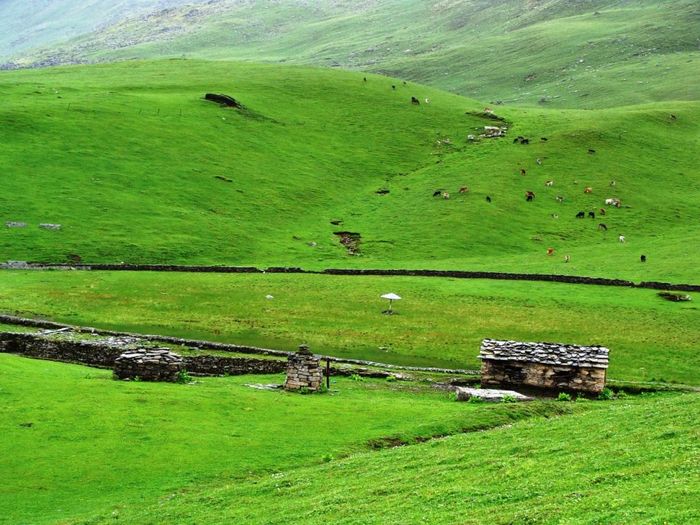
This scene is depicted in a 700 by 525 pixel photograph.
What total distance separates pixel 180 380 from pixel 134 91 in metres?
115

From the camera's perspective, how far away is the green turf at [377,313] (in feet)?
192

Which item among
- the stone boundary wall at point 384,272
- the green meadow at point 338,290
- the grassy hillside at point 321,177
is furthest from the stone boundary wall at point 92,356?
the grassy hillside at point 321,177

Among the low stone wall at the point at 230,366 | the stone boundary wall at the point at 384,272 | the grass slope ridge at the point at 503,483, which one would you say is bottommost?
the low stone wall at the point at 230,366

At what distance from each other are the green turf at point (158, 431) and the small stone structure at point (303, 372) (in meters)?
1.38

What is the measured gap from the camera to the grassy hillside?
9288 centimetres

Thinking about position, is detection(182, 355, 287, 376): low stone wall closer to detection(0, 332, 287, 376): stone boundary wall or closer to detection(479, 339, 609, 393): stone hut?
detection(0, 332, 287, 376): stone boundary wall

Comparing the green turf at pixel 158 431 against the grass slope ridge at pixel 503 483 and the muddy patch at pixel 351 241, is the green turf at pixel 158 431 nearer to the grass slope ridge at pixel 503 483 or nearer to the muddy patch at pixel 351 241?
the grass slope ridge at pixel 503 483

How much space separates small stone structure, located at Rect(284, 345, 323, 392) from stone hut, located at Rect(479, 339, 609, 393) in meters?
10.8

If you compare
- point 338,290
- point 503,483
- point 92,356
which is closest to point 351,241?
point 338,290

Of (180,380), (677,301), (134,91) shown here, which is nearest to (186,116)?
(134,91)

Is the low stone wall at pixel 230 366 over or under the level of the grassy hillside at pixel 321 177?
under

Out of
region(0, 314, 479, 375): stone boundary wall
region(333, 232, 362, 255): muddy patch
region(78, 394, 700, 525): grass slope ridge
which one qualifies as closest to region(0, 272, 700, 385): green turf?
region(0, 314, 479, 375): stone boundary wall

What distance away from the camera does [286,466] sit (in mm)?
30250

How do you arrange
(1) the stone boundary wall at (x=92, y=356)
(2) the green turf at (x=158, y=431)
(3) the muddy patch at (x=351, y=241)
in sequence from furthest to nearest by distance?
1. (3) the muddy patch at (x=351, y=241)
2. (1) the stone boundary wall at (x=92, y=356)
3. (2) the green turf at (x=158, y=431)
